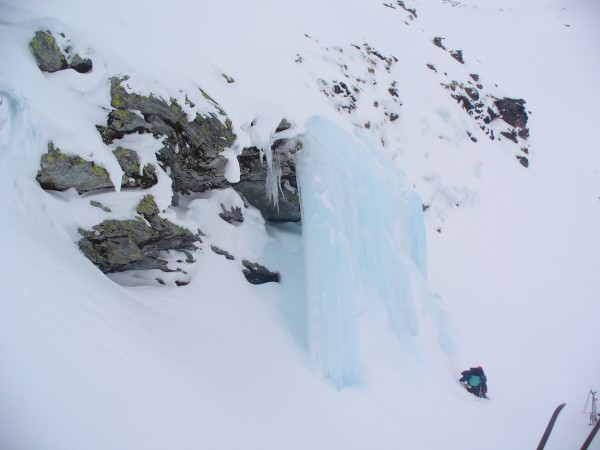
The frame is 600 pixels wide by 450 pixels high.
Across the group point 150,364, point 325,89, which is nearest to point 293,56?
point 325,89

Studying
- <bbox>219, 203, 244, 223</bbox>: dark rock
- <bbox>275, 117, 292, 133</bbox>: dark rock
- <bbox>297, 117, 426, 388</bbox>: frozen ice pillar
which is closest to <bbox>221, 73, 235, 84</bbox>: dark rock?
<bbox>275, 117, 292, 133</bbox>: dark rock

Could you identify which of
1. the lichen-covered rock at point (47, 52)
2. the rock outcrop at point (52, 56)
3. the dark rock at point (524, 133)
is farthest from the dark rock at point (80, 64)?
the dark rock at point (524, 133)

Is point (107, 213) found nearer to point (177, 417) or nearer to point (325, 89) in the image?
point (177, 417)

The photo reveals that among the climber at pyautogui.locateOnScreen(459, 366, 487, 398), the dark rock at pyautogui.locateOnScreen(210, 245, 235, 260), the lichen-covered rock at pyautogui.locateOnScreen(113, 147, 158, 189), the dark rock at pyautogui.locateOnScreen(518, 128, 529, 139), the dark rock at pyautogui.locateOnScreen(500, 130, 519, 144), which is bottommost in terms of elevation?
the climber at pyautogui.locateOnScreen(459, 366, 487, 398)

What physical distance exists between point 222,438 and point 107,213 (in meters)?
3.14

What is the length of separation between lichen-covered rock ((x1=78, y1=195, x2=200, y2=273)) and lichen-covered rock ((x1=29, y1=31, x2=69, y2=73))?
201 cm

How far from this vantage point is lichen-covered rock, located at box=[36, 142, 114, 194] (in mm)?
4238

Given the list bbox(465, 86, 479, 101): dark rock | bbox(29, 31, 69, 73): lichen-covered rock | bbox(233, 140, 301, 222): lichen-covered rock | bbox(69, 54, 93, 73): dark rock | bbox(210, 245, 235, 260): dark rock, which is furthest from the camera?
A: bbox(465, 86, 479, 101): dark rock

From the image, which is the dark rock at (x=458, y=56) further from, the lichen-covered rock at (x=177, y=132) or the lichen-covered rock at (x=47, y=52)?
the lichen-covered rock at (x=47, y=52)

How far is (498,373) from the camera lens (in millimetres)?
8445

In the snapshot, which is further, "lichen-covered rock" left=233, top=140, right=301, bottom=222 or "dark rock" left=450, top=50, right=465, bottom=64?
"dark rock" left=450, top=50, right=465, bottom=64

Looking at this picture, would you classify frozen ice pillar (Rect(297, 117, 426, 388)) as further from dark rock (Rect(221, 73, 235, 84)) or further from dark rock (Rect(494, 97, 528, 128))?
dark rock (Rect(494, 97, 528, 128))

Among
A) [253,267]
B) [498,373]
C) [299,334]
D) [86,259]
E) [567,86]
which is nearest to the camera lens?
[86,259]

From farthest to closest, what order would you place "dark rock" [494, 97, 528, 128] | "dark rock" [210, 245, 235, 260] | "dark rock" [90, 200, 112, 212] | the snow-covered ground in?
"dark rock" [494, 97, 528, 128] → "dark rock" [210, 245, 235, 260] → "dark rock" [90, 200, 112, 212] → the snow-covered ground
